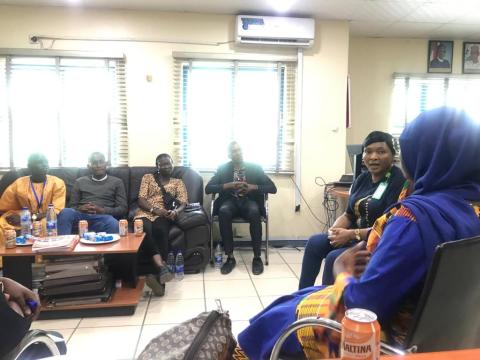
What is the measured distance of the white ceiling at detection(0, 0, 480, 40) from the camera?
3.68 meters

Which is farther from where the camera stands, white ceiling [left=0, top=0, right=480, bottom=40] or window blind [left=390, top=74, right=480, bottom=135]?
window blind [left=390, top=74, right=480, bottom=135]

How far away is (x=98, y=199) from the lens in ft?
11.6

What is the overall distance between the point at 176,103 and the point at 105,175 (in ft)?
3.74

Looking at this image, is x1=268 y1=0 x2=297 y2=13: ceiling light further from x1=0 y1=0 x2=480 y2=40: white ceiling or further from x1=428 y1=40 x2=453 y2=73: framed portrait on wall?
x1=428 y1=40 x2=453 y2=73: framed portrait on wall

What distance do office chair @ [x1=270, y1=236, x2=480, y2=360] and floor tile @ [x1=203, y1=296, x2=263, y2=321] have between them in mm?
1664

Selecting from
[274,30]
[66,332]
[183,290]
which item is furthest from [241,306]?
[274,30]

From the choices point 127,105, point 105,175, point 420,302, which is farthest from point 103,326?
point 127,105

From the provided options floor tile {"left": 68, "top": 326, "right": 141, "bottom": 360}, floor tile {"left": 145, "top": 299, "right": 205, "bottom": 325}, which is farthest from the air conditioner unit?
floor tile {"left": 68, "top": 326, "right": 141, "bottom": 360}

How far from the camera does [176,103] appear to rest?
415cm

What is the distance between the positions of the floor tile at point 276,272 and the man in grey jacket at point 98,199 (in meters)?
1.39

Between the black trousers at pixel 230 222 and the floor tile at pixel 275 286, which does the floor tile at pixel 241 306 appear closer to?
the floor tile at pixel 275 286

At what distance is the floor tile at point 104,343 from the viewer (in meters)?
2.05

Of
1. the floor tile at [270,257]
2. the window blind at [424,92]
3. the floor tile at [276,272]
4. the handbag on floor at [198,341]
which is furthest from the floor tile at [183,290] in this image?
the window blind at [424,92]

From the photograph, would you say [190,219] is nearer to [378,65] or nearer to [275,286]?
[275,286]
